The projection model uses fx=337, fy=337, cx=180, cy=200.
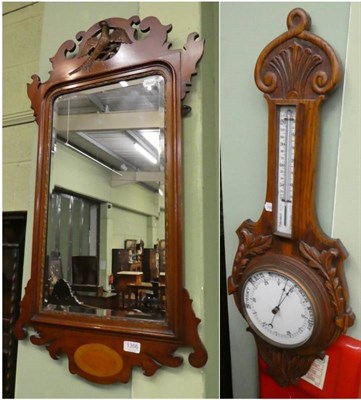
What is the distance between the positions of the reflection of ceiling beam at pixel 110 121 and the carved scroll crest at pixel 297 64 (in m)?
0.25

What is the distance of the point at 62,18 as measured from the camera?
943 mm

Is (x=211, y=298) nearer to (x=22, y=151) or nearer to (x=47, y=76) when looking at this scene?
(x=47, y=76)

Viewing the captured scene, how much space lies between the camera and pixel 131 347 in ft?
A: 2.48

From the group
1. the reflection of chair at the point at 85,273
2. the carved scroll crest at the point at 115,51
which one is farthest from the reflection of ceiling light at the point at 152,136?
the reflection of chair at the point at 85,273

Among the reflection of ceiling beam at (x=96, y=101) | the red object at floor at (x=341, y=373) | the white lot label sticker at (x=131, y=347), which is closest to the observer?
the red object at floor at (x=341, y=373)

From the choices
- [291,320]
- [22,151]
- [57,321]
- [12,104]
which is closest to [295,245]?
[291,320]

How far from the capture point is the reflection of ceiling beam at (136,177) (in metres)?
0.78

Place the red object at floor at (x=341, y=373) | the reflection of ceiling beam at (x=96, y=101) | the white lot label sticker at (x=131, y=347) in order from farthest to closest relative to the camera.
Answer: the reflection of ceiling beam at (x=96, y=101) < the white lot label sticker at (x=131, y=347) < the red object at floor at (x=341, y=373)

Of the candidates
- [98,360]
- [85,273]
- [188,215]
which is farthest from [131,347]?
[188,215]

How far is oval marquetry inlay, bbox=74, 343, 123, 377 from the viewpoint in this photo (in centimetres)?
77

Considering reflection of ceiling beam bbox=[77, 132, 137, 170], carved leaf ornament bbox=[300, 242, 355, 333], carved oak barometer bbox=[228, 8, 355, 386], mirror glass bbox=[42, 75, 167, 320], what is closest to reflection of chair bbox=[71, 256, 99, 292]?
mirror glass bbox=[42, 75, 167, 320]

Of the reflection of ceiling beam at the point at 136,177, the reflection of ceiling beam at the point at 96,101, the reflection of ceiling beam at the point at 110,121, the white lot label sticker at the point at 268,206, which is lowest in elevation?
the white lot label sticker at the point at 268,206

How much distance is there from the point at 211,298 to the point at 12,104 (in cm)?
102

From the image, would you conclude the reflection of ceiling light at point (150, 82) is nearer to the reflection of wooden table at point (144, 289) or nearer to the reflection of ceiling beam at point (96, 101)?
the reflection of ceiling beam at point (96, 101)
